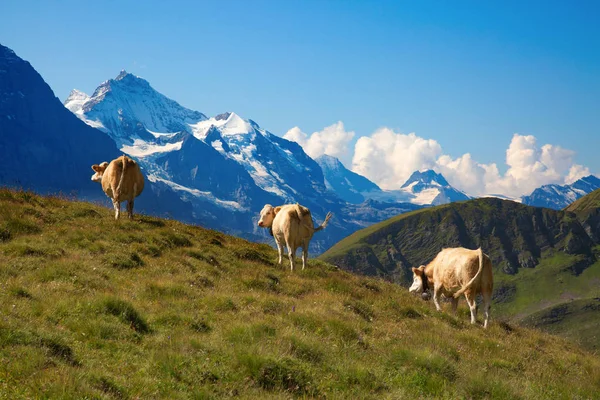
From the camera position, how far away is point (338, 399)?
26.0 feet

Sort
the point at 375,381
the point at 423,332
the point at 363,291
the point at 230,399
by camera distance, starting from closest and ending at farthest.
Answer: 1. the point at 230,399
2. the point at 375,381
3. the point at 423,332
4. the point at 363,291

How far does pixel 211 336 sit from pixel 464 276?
448 inches

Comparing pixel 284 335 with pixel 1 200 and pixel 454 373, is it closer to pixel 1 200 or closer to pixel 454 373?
pixel 454 373

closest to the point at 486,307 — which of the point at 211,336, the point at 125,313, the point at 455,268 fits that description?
the point at 455,268

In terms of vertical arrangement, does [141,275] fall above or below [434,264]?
below

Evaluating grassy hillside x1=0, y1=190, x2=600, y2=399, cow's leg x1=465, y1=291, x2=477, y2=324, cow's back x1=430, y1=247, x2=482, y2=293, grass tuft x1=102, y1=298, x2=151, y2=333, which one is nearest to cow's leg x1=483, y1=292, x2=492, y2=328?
cow's leg x1=465, y1=291, x2=477, y2=324

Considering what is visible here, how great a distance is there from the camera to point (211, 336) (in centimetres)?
999

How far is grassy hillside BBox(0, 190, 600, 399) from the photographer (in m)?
7.83

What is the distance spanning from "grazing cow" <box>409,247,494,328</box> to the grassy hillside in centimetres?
124

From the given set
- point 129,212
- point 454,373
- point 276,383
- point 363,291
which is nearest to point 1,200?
point 129,212

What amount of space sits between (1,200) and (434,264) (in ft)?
57.9

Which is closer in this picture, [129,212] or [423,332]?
[423,332]

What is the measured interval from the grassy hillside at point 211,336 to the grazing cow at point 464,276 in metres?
1.24

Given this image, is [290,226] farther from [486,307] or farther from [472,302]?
[486,307]
